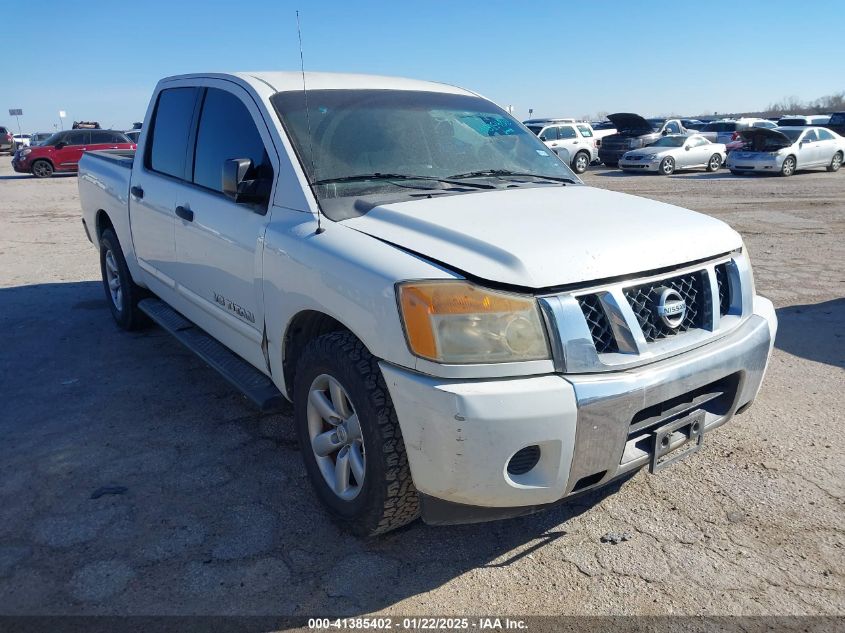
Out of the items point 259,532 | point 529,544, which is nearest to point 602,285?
Answer: point 529,544

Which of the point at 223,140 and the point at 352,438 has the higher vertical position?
the point at 223,140

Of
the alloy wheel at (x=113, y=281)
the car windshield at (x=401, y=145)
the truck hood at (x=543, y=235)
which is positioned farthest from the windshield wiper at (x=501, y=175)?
the alloy wheel at (x=113, y=281)

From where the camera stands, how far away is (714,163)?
23.2m

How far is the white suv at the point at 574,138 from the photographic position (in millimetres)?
23297

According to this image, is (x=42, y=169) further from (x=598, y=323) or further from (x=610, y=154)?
(x=598, y=323)

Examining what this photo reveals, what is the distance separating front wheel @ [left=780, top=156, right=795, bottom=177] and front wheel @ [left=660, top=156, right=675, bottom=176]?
3131 millimetres

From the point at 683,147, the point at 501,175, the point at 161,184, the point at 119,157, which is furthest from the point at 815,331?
the point at 683,147

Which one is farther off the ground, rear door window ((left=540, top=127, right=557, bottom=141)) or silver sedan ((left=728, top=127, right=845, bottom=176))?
rear door window ((left=540, top=127, right=557, bottom=141))

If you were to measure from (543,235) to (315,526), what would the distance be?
158 centimetres

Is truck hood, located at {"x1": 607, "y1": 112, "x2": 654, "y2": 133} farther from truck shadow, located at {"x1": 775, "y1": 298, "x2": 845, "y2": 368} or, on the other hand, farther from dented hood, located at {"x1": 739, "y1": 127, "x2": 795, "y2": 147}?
truck shadow, located at {"x1": 775, "y1": 298, "x2": 845, "y2": 368}

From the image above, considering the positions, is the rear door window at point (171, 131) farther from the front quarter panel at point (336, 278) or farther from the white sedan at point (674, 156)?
the white sedan at point (674, 156)

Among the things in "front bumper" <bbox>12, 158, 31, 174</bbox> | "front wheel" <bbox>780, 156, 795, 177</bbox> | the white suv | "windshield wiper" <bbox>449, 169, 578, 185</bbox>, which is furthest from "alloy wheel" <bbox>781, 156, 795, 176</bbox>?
"front bumper" <bbox>12, 158, 31, 174</bbox>

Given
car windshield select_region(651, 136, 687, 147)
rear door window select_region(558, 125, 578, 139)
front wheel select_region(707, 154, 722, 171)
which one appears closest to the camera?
car windshield select_region(651, 136, 687, 147)

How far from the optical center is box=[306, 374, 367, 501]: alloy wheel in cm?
270
